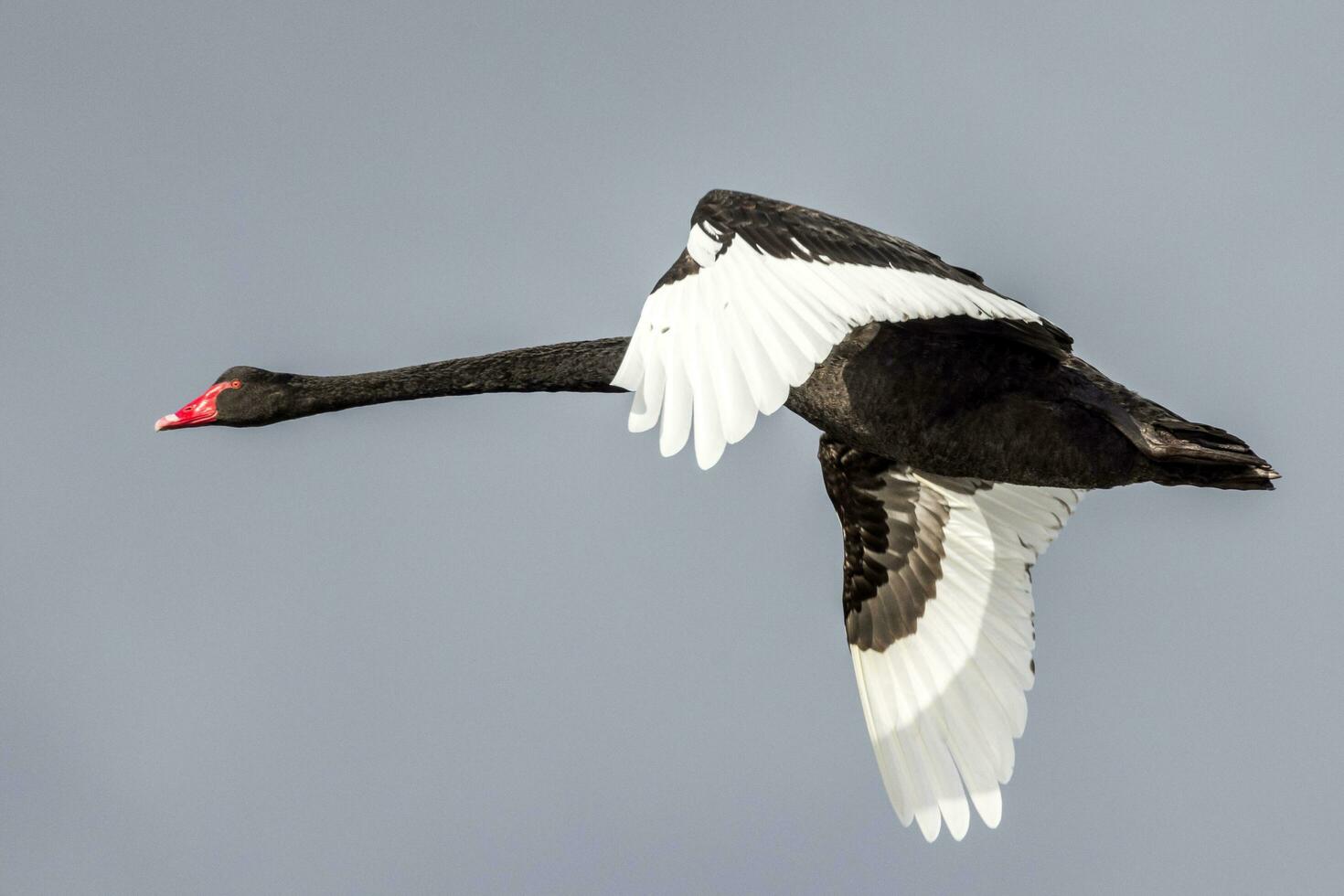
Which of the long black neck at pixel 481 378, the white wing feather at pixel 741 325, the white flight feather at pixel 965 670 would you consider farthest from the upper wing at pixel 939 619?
the white wing feather at pixel 741 325

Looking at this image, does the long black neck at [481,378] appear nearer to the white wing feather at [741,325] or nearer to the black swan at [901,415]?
the black swan at [901,415]

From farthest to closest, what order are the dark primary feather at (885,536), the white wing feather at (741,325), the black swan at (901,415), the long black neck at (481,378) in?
the dark primary feather at (885,536) → the long black neck at (481,378) → the black swan at (901,415) → the white wing feather at (741,325)

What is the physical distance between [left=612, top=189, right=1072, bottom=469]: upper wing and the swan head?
4529 millimetres

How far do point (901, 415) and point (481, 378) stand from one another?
2.90 metres

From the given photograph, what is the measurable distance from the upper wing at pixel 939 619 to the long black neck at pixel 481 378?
1908 mm

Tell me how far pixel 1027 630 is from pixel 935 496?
3.68 ft

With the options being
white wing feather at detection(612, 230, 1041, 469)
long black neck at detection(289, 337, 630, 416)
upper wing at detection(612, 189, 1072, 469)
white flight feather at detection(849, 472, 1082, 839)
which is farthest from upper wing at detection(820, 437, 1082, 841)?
white wing feather at detection(612, 230, 1041, 469)

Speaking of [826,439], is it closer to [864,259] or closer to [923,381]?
[923,381]

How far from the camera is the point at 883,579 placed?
37.0 ft

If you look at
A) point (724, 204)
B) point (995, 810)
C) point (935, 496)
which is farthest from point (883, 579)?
point (724, 204)

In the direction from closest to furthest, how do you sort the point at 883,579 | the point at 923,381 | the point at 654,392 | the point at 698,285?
1. the point at 654,392
2. the point at 698,285
3. the point at 923,381
4. the point at 883,579

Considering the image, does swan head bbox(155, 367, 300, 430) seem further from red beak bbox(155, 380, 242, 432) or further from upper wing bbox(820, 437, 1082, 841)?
upper wing bbox(820, 437, 1082, 841)

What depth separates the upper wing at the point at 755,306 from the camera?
6.24 metres

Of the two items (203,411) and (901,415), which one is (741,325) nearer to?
(901,415)
